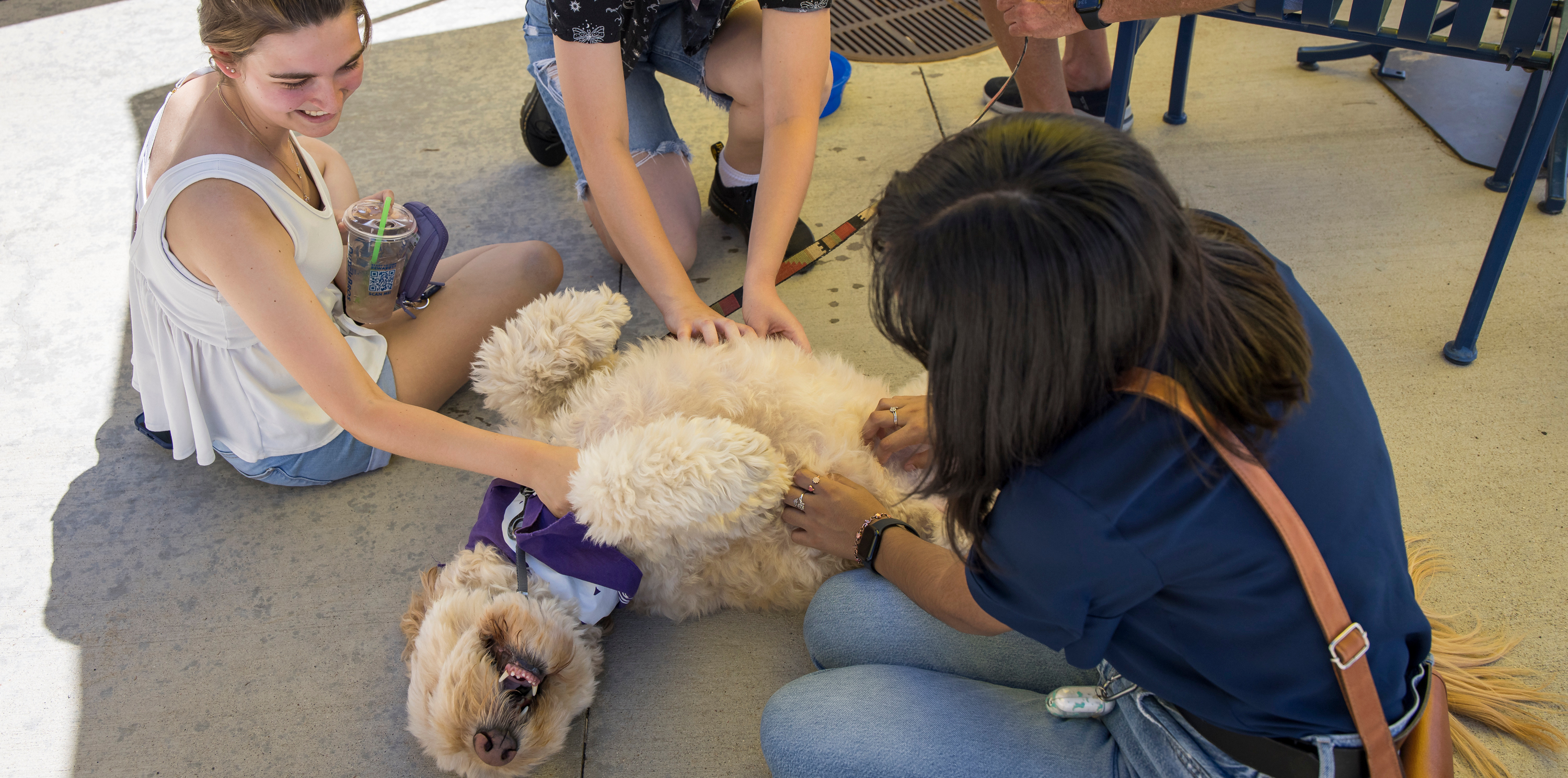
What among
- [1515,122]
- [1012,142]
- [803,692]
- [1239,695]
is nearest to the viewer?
[1012,142]

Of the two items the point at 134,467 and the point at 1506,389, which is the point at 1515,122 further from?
the point at 134,467

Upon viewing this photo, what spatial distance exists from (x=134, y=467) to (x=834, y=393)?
1.91 meters

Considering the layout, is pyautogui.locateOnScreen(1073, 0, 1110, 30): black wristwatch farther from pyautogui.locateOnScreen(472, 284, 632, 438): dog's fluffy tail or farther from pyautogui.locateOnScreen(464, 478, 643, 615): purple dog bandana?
pyautogui.locateOnScreen(464, 478, 643, 615): purple dog bandana

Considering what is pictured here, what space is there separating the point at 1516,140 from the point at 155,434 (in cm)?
398

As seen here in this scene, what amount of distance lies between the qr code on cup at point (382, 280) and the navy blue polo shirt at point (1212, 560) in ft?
5.73

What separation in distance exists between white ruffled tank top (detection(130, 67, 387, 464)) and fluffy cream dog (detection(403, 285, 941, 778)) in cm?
47

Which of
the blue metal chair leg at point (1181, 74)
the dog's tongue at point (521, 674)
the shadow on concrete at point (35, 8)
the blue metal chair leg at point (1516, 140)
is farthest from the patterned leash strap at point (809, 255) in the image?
the shadow on concrete at point (35, 8)

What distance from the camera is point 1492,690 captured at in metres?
1.64

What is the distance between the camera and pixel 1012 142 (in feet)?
2.93

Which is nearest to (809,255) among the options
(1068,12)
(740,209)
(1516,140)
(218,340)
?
(740,209)

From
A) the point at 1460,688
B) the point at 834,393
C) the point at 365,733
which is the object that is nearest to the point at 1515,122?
the point at 1460,688

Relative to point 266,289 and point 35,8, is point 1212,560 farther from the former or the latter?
point 35,8

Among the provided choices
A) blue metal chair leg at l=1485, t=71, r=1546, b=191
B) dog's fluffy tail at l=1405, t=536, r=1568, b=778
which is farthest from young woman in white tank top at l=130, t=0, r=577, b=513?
blue metal chair leg at l=1485, t=71, r=1546, b=191

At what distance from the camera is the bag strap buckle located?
3.28 feet
